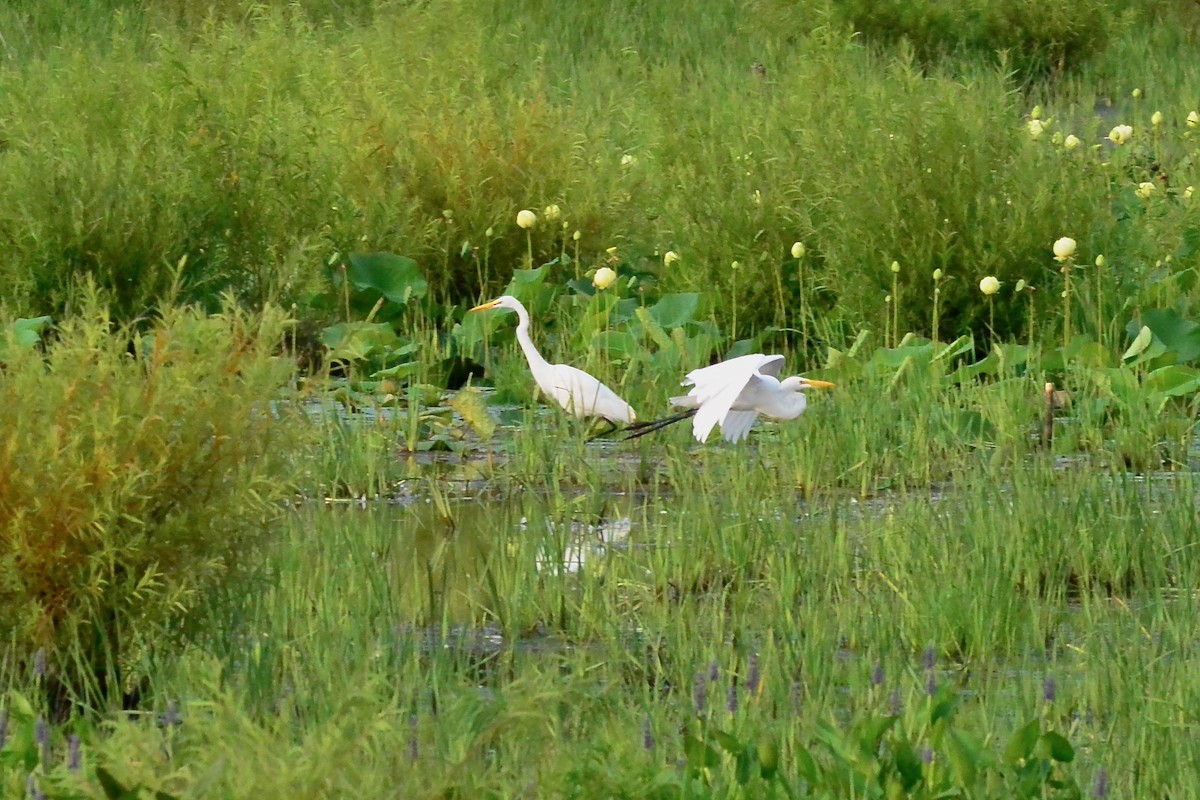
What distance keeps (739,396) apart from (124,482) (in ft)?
6.53

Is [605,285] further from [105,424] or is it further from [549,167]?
[105,424]

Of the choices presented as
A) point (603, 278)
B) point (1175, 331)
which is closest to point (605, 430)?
point (603, 278)

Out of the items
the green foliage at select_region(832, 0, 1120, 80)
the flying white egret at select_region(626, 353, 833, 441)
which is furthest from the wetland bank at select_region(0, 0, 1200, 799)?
the green foliage at select_region(832, 0, 1120, 80)

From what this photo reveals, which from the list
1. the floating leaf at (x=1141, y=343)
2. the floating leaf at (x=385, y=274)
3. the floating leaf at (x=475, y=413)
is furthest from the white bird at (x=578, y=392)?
the floating leaf at (x=1141, y=343)

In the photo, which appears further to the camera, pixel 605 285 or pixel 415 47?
pixel 415 47

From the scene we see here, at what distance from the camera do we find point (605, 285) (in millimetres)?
5684

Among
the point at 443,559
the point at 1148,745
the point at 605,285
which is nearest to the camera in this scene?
the point at 1148,745

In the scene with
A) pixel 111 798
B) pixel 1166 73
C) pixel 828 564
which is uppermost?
pixel 111 798

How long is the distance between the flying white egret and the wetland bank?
12 centimetres

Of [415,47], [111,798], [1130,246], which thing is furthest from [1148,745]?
[415,47]

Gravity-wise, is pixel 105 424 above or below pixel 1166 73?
above

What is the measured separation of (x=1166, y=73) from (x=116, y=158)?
7359 mm

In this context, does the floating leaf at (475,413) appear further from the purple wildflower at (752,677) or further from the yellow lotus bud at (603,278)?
the purple wildflower at (752,677)

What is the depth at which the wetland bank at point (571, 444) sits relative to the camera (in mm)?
2500
